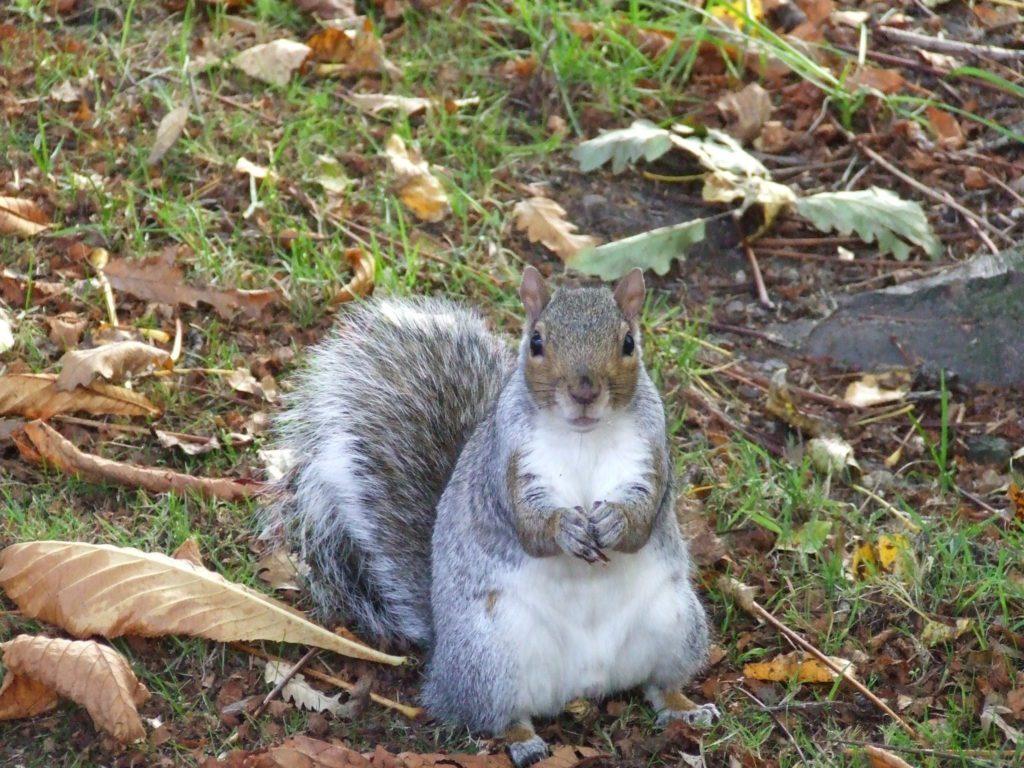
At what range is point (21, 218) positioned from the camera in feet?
9.90

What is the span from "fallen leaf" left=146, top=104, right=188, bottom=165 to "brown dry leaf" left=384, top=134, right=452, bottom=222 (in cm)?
47

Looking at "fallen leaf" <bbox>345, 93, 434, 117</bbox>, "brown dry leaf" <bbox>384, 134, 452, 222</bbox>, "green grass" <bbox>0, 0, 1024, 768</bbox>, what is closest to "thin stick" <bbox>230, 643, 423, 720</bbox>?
"green grass" <bbox>0, 0, 1024, 768</bbox>

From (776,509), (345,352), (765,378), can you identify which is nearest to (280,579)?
(345,352)

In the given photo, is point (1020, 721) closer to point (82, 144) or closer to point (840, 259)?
point (840, 259)

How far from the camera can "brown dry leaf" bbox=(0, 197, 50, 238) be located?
299 cm

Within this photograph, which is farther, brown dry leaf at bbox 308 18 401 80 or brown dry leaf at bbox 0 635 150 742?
brown dry leaf at bbox 308 18 401 80

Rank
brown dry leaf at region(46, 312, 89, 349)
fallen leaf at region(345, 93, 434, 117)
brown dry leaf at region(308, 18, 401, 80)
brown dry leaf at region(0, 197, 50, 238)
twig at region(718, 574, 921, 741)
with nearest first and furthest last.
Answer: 1. twig at region(718, 574, 921, 741)
2. brown dry leaf at region(46, 312, 89, 349)
3. brown dry leaf at region(0, 197, 50, 238)
4. fallen leaf at region(345, 93, 434, 117)
5. brown dry leaf at region(308, 18, 401, 80)

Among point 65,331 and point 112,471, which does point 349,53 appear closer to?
point 65,331

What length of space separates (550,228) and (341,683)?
1.26m

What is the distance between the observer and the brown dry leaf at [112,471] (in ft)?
8.17

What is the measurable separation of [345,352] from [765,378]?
92 centimetres

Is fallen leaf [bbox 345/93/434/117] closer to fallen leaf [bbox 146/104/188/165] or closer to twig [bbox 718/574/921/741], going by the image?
fallen leaf [bbox 146/104/188/165]

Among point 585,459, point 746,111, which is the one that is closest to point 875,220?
point 746,111

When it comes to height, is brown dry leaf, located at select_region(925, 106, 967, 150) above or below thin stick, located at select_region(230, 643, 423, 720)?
above
